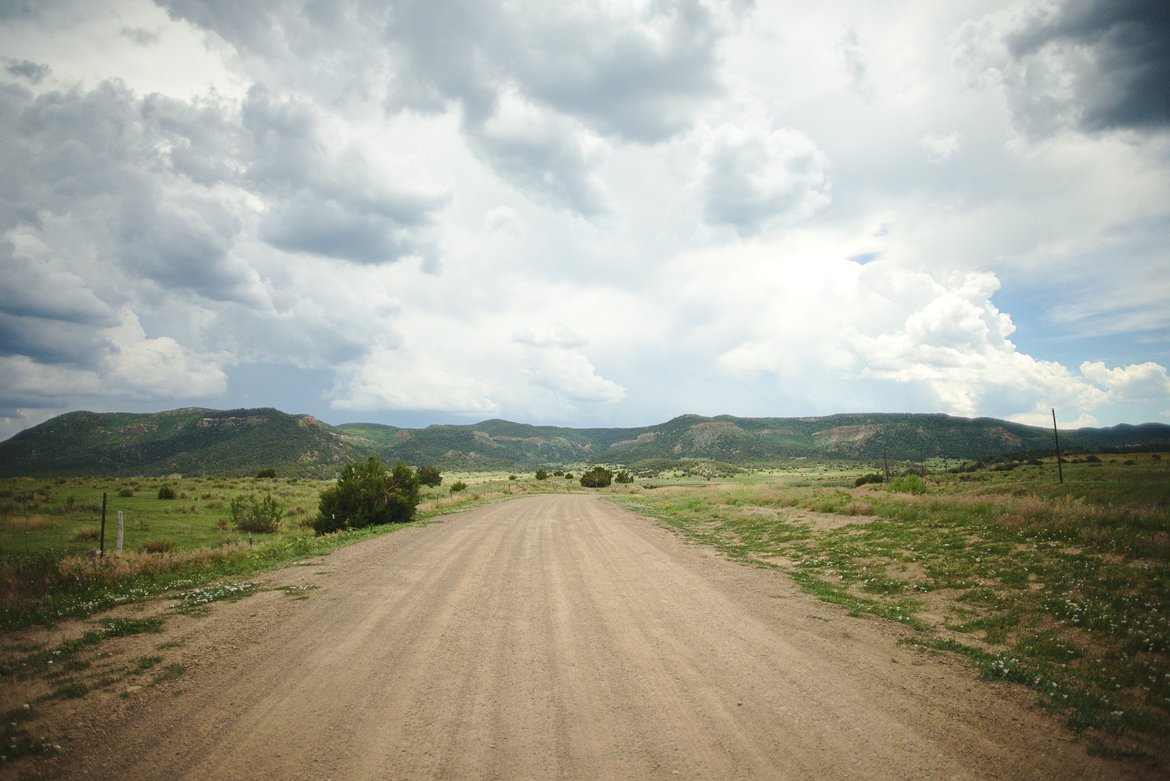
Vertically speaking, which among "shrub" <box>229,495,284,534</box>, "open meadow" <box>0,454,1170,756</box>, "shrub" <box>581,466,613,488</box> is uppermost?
"open meadow" <box>0,454,1170,756</box>

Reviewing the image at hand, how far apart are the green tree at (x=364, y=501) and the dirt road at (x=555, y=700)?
16.8 meters

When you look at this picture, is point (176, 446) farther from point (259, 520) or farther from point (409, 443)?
point (259, 520)

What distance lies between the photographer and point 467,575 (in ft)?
41.5

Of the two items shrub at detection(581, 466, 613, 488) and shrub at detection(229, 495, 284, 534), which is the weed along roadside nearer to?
shrub at detection(229, 495, 284, 534)

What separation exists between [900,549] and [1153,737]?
9769 millimetres

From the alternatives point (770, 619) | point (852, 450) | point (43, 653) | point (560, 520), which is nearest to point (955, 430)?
point (852, 450)

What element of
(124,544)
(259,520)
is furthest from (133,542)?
(259,520)

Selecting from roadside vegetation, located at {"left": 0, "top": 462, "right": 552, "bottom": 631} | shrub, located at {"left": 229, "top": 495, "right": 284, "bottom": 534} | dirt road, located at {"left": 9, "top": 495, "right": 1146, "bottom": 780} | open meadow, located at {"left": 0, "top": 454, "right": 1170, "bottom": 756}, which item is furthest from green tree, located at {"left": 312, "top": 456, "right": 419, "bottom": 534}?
dirt road, located at {"left": 9, "top": 495, "right": 1146, "bottom": 780}

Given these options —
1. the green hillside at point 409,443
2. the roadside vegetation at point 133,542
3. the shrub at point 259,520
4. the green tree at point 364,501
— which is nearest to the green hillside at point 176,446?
the green hillside at point 409,443

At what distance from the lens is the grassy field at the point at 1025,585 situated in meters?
6.31

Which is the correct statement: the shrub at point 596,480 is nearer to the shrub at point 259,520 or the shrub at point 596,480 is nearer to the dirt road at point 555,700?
the shrub at point 259,520

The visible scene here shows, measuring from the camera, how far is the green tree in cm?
2617

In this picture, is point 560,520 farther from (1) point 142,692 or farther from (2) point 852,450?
(2) point 852,450

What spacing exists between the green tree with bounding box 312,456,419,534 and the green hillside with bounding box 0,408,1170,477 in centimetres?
6899
